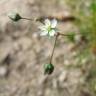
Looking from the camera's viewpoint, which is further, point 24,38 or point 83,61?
point 24,38

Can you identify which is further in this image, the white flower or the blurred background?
the blurred background

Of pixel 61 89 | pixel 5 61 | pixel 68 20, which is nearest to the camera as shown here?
pixel 61 89

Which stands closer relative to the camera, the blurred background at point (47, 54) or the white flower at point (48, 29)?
the white flower at point (48, 29)

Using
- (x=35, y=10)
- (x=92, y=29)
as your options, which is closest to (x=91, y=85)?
(x=92, y=29)

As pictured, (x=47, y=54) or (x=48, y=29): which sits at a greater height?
(x=48, y=29)

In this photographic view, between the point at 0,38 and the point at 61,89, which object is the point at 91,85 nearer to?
the point at 61,89

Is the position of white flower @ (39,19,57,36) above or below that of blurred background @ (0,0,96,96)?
above

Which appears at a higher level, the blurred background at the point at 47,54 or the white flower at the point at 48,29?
the white flower at the point at 48,29

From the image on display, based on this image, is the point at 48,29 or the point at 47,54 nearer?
the point at 48,29
